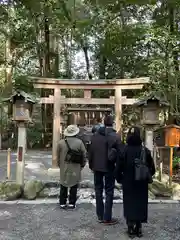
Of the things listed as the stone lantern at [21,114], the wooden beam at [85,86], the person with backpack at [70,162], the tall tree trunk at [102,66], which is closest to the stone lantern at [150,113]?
the person with backpack at [70,162]

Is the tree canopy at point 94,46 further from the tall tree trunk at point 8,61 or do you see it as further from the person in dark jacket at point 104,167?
the person in dark jacket at point 104,167

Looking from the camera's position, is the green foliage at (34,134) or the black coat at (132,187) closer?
the black coat at (132,187)

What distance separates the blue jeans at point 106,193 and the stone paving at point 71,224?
0.18 meters

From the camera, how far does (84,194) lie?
7277 millimetres

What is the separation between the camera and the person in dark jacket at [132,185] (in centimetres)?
449

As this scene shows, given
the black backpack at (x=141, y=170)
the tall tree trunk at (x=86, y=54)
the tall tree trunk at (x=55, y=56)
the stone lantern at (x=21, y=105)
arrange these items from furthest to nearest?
the tall tree trunk at (x=55, y=56) < the tall tree trunk at (x=86, y=54) < the stone lantern at (x=21, y=105) < the black backpack at (x=141, y=170)

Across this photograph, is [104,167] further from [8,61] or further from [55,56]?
[55,56]

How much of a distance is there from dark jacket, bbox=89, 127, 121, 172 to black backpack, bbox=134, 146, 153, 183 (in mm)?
539

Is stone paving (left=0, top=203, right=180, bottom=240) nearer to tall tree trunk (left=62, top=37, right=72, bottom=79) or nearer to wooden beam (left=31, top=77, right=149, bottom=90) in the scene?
wooden beam (left=31, top=77, right=149, bottom=90)

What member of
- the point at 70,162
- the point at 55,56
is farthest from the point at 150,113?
the point at 55,56

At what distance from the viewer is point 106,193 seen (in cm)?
503

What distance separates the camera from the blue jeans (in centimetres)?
502

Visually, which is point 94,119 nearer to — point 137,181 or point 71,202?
point 71,202

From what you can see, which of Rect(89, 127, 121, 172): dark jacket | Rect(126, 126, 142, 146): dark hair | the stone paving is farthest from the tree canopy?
the stone paving
